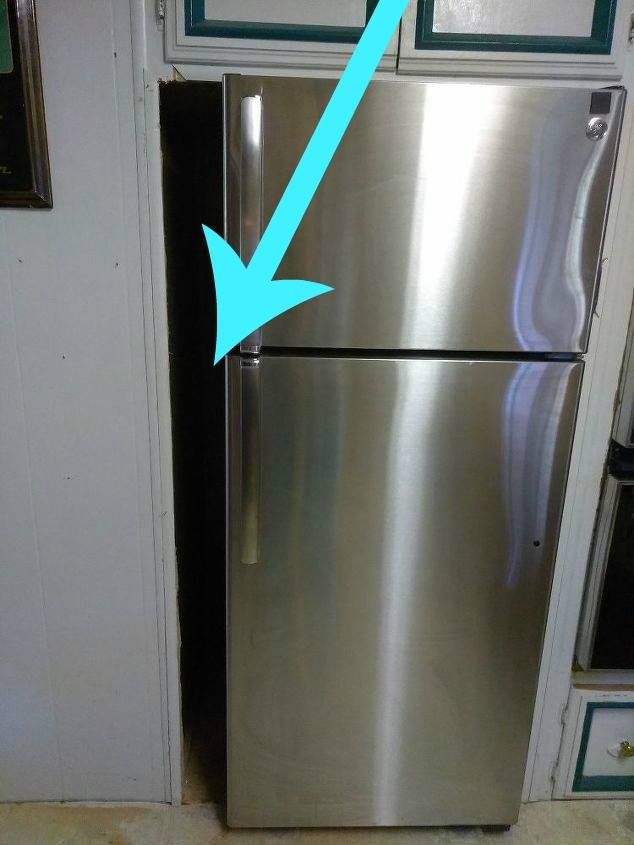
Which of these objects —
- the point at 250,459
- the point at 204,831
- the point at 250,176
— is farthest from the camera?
the point at 204,831

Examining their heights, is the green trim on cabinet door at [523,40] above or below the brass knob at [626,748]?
above


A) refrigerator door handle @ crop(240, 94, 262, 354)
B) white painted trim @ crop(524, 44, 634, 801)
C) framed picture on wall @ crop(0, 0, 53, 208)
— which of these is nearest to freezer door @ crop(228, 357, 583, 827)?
white painted trim @ crop(524, 44, 634, 801)

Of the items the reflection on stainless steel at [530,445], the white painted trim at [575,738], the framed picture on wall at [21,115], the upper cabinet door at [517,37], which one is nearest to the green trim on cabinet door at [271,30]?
the upper cabinet door at [517,37]

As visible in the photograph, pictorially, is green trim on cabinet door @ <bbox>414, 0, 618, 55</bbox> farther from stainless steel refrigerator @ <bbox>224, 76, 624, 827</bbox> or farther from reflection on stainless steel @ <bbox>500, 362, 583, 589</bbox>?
reflection on stainless steel @ <bbox>500, 362, 583, 589</bbox>

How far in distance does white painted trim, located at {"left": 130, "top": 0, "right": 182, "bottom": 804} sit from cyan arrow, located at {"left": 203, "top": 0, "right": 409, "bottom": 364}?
0.43 feet

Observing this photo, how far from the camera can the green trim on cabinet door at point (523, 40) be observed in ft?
3.43

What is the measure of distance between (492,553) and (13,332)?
109 cm

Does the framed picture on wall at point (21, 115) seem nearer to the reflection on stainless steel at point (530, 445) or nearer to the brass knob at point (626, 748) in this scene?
the reflection on stainless steel at point (530, 445)

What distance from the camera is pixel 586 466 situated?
4.05 feet

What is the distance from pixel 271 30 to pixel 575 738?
1732 mm

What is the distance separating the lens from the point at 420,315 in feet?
3.41

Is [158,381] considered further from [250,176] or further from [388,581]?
[388,581]

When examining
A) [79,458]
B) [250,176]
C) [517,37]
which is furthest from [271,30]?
[79,458]

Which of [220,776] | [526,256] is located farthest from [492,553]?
[220,776]
